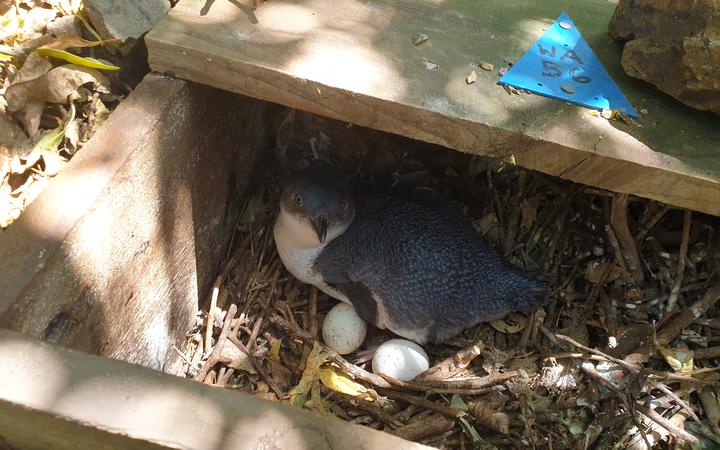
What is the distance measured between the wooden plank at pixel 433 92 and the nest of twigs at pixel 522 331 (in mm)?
510

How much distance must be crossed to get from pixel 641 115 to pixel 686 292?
851mm

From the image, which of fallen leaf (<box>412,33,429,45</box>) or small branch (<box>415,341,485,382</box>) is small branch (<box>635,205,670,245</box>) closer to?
small branch (<box>415,341,485,382</box>)

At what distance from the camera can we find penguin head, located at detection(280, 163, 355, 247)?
97.1 inches

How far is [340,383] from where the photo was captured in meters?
2.40

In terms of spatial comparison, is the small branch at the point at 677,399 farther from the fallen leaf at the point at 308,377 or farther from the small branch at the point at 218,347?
the small branch at the point at 218,347

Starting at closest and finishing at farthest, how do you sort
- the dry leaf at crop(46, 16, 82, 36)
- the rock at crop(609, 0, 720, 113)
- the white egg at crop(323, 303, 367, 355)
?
the rock at crop(609, 0, 720, 113) → the dry leaf at crop(46, 16, 82, 36) → the white egg at crop(323, 303, 367, 355)

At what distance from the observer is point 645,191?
6.58ft

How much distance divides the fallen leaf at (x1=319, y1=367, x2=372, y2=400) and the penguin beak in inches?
19.7

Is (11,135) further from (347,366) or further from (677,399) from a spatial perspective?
(677,399)

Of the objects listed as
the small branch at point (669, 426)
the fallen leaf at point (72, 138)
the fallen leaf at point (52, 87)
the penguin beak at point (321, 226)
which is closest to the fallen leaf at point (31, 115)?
the fallen leaf at point (52, 87)

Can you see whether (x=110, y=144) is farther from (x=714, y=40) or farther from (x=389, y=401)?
(x=714, y=40)

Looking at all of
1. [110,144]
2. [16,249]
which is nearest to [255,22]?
[110,144]

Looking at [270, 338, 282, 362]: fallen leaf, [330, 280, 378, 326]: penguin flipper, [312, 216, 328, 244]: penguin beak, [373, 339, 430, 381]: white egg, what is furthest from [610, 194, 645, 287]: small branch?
[270, 338, 282, 362]: fallen leaf

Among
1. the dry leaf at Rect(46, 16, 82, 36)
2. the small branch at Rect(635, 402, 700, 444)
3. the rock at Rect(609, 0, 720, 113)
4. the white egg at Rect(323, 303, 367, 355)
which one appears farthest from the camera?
the white egg at Rect(323, 303, 367, 355)
